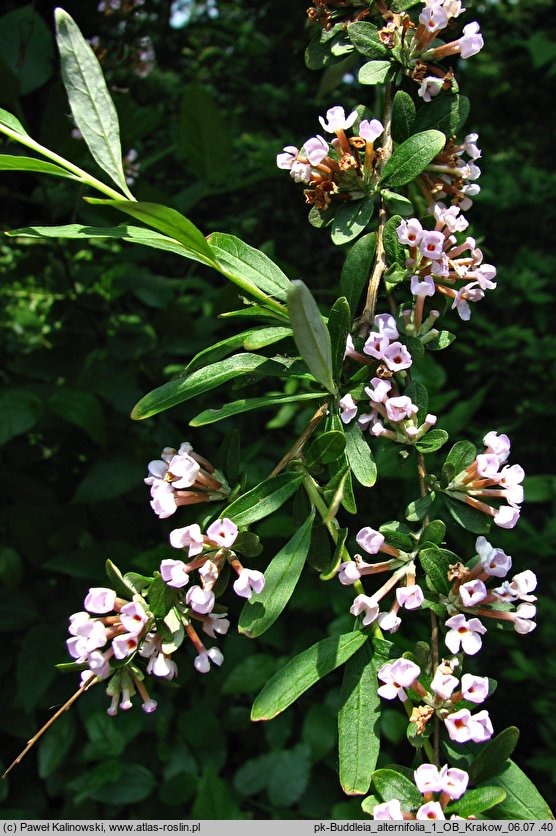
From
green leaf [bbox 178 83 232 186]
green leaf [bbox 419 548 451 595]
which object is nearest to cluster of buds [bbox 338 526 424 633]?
green leaf [bbox 419 548 451 595]

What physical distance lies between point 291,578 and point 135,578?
14cm

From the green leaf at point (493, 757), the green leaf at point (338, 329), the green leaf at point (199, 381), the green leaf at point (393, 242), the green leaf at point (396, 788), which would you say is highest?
the green leaf at point (393, 242)

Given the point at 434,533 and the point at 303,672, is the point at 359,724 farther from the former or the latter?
the point at 434,533

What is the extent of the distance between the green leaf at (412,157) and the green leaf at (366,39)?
4.9 inches

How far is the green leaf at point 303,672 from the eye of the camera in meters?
0.65

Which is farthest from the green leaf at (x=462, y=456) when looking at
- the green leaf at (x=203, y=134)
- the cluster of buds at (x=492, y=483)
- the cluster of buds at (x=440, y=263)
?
the green leaf at (x=203, y=134)

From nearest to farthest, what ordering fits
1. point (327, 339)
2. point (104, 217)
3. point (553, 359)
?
point (327, 339), point (104, 217), point (553, 359)

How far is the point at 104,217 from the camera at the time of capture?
142cm

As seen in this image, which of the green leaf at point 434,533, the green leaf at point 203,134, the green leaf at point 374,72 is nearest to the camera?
the green leaf at point 434,533

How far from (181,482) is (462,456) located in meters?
0.26

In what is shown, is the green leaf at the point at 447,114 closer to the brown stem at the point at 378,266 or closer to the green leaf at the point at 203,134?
the brown stem at the point at 378,266

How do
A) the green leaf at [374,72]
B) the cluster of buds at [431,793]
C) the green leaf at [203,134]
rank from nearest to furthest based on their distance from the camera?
1. the cluster of buds at [431,793]
2. the green leaf at [374,72]
3. the green leaf at [203,134]

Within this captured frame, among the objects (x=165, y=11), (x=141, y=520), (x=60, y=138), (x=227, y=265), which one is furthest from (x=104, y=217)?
(x=165, y=11)

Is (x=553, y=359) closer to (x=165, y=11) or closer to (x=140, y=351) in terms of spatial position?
(x=140, y=351)
